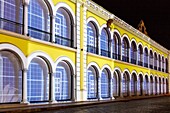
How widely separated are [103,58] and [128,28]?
7.77 metres

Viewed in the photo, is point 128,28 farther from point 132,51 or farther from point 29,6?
point 29,6

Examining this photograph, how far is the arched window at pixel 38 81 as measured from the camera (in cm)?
1795

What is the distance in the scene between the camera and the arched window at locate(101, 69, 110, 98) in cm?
2750

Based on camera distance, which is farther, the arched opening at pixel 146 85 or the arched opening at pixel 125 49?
the arched opening at pixel 146 85

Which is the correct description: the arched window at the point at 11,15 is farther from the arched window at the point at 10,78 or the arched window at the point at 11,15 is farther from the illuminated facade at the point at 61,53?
the arched window at the point at 10,78

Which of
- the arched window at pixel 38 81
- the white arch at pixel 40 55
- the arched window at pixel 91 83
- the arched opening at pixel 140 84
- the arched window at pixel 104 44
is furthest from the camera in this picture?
the arched opening at pixel 140 84

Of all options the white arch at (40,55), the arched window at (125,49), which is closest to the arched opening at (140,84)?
the arched window at (125,49)

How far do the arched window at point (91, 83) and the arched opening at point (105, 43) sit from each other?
2330 mm

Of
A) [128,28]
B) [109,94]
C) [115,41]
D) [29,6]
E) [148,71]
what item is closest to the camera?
[29,6]

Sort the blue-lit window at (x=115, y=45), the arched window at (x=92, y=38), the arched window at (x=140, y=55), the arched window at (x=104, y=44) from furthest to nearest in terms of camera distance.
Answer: the arched window at (x=140, y=55) → the blue-lit window at (x=115, y=45) → the arched window at (x=104, y=44) → the arched window at (x=92, y=38)

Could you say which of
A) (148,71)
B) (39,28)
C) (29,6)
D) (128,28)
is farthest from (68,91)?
(148,71)

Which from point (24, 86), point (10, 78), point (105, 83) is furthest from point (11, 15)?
point (105, 83)

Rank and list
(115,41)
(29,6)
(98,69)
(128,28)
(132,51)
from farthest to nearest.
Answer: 1. (132,51)
2. (128,28)
3. (115,41)
4. (98,69)
5. (29,6)

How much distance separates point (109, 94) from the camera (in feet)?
92.8
